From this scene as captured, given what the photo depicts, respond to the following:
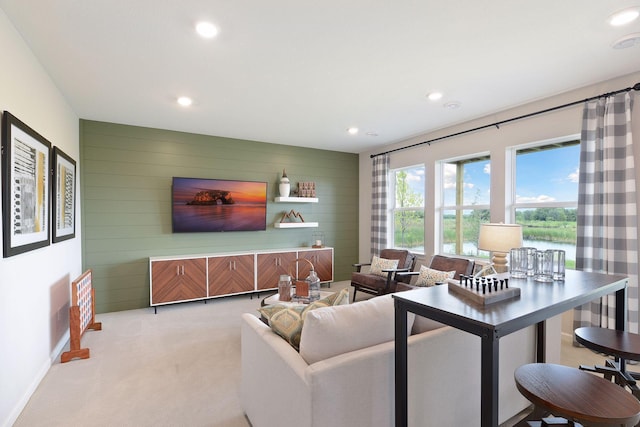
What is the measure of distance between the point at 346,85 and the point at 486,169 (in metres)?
2.35

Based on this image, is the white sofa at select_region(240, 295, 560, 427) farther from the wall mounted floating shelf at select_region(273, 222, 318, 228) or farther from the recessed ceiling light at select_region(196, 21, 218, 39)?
the wall mounted floating shelf at select_region(273, 222, 318, 228)

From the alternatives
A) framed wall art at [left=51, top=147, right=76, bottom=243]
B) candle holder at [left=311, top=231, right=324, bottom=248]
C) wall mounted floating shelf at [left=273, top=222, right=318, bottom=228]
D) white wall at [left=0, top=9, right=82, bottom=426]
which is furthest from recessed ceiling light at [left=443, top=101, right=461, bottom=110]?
framed wall art at [left=51, top=147, right=76, bottom=243]

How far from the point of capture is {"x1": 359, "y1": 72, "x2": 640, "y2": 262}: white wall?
3107mm

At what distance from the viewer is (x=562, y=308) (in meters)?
1.40

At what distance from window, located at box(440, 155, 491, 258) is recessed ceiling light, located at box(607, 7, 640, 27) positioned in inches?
84.3

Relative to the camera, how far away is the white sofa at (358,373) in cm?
140

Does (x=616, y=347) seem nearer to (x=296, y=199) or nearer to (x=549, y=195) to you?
(x=549, y=195)

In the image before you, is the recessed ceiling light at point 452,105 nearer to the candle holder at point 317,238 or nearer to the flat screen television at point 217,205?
the flat screen television at point 217,205

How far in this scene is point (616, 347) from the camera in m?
1.67

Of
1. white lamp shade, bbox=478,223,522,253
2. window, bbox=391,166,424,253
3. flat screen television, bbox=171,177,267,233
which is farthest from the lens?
window, bbox=391,166,424,253

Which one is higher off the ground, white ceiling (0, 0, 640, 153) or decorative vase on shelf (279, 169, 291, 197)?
white ceiling (0, 0, 640, 153)

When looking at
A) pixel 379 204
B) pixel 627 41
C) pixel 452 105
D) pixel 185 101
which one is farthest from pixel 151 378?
pixel 627 41

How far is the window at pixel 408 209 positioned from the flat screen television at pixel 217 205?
7.51 ft

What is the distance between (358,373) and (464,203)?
3.69 metres
